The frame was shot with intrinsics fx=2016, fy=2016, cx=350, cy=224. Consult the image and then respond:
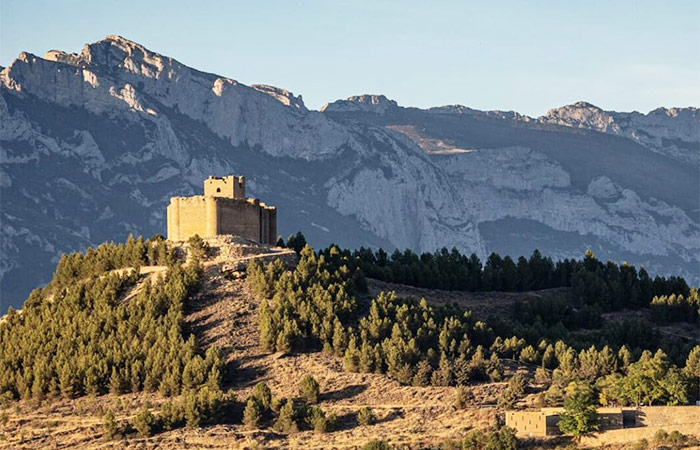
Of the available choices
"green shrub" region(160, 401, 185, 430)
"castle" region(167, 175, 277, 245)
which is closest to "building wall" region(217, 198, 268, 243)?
"castle" region(167, 175, 277, 245)

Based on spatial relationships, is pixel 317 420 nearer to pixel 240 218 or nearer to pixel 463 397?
pixel 463 397

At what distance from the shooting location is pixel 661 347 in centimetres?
14625

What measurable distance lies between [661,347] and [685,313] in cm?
1296

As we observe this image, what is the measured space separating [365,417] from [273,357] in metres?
12.4

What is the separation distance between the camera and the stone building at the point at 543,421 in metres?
121

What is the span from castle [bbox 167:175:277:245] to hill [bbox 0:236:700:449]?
65.0 inches

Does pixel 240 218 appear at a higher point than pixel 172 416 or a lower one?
Answer: higher

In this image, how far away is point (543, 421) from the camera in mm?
121000

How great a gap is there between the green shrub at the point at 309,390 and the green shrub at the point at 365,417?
13.2 feet

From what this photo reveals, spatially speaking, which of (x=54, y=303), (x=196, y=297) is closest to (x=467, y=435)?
(x=196, y=297)

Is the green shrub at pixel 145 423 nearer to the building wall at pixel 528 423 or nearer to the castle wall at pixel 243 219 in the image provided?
the building wall at pixel 528 423

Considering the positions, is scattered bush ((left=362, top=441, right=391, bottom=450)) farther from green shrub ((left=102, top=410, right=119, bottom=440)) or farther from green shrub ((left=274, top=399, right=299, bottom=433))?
green shrub ((left=102, top=410, right=119, bottom=440))

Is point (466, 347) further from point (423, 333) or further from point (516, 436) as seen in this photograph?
point (516, 436)

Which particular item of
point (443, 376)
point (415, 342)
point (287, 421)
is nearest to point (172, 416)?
point (287, 421)
